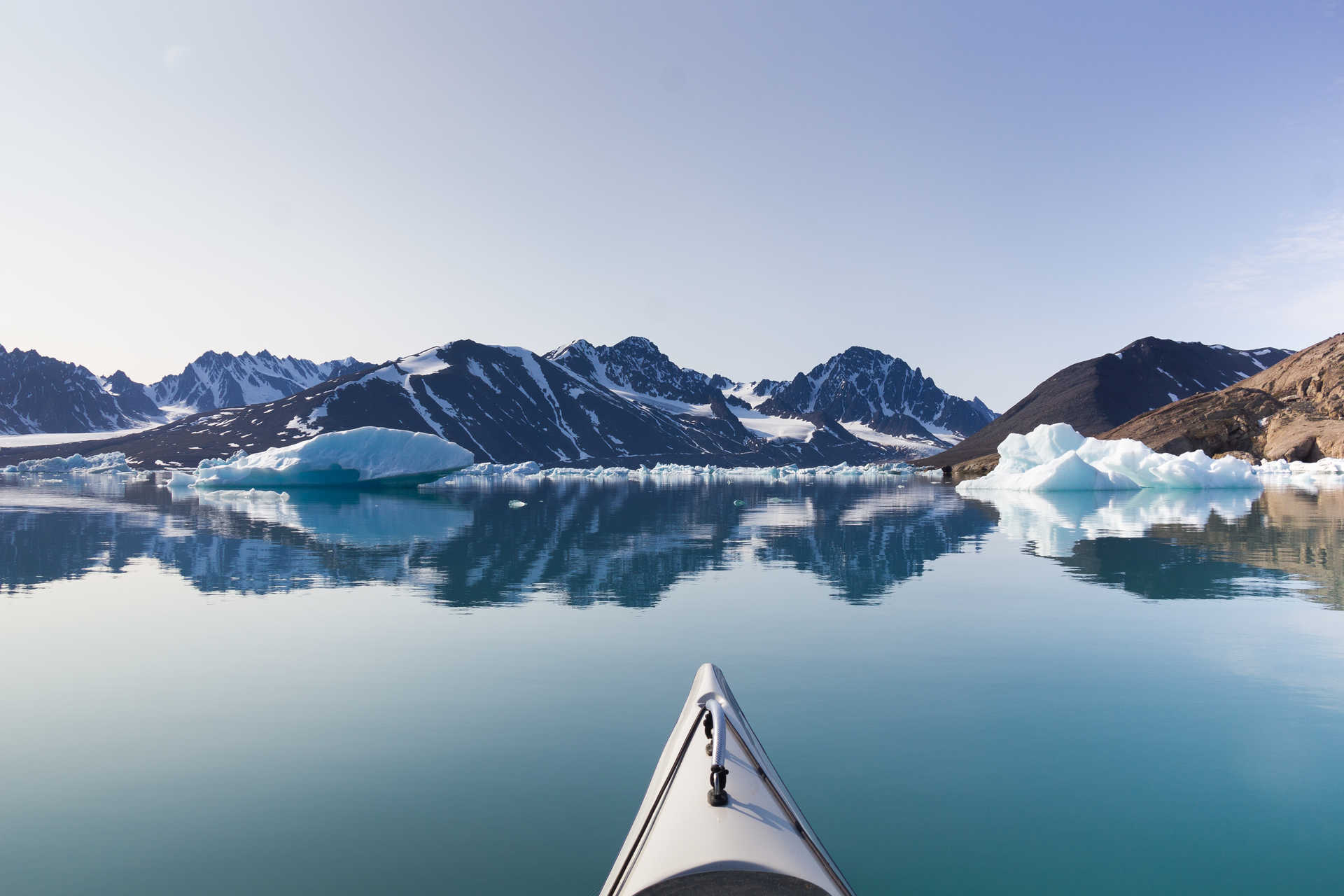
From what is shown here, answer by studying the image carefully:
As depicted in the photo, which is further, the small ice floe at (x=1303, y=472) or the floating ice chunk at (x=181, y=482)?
the floating ice chunk at (x=181, y=482)

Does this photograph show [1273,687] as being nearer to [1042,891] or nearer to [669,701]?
[1042,891]

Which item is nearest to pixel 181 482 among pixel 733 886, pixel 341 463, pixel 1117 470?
pixel 341 463

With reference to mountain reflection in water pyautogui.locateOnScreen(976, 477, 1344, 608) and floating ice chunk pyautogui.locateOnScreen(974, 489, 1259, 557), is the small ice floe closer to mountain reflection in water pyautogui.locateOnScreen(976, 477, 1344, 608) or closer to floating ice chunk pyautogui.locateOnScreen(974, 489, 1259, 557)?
floating ice chunk pyautogui.locateOnScreen(974, 489, 1259, 557)

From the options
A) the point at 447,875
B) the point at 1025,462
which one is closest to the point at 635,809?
the point at 447,875

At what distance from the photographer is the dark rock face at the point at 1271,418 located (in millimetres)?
118812

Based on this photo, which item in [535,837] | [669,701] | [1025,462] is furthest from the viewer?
[1025,462]

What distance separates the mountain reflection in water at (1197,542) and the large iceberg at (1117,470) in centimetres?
1212

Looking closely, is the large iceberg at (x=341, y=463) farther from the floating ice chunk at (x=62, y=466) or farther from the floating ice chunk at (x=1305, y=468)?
the floating ice chunk at (x=1305, y=468)

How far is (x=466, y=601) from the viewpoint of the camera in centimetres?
2277

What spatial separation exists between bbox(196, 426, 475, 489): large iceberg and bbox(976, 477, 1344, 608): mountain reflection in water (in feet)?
225

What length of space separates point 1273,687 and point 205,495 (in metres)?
98.8

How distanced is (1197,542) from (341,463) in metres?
88.6

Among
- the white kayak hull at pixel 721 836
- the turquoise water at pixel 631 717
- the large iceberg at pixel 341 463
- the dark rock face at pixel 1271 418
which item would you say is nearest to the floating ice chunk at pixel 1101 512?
the turquoise water at pixel 631 717

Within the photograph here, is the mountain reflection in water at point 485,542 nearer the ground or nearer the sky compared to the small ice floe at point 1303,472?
nearer the ground
